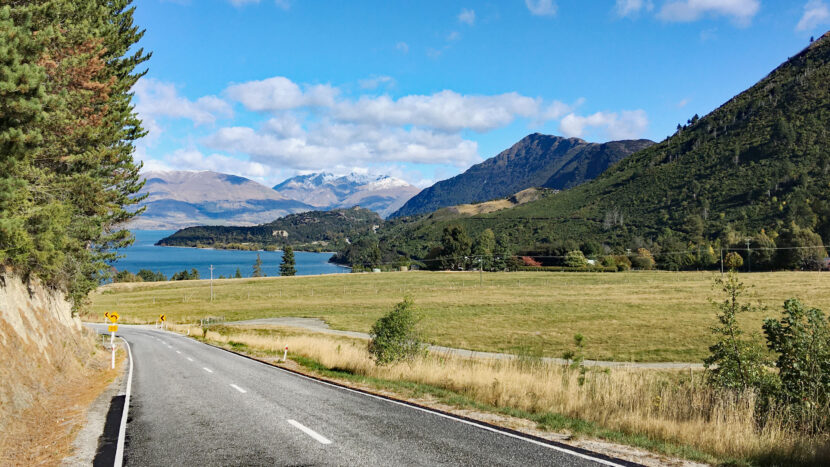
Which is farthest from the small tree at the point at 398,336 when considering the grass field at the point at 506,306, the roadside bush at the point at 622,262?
the roadside bush at the point at 622,262

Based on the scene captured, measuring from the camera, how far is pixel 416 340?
813 inches

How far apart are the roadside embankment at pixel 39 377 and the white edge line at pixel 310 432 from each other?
4455mm

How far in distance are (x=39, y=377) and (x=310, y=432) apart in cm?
1173

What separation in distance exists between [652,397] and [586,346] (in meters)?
26.6

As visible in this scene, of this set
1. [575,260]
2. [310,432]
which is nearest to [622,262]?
[575,260]

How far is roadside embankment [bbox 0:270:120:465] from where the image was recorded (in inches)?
387

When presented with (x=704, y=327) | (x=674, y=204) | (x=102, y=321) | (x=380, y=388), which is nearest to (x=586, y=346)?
(x=704, y=327)

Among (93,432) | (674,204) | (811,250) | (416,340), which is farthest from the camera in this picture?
(674,204)

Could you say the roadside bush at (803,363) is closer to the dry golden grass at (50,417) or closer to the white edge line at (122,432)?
the white edge line at (122,432)

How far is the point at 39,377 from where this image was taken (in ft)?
49.6

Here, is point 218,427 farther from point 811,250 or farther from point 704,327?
point 811,250

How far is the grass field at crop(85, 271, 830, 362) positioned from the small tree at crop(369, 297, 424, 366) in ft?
20.4

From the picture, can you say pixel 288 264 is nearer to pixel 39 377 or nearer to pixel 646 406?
pixel 39 377

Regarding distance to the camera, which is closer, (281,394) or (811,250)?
(281,394)
